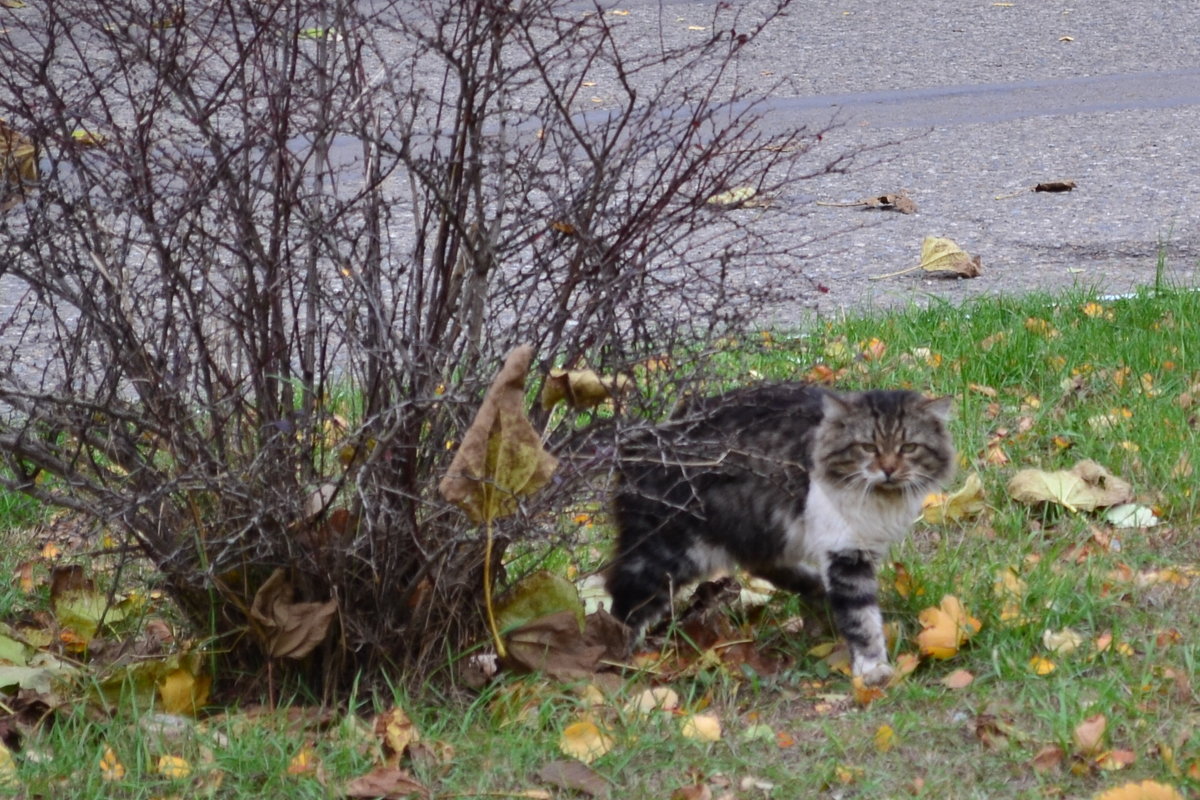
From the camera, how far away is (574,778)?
2.69 metres

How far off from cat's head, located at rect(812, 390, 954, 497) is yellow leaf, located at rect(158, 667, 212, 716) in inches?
56.1

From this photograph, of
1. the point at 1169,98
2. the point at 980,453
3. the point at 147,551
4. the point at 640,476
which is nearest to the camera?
the point at 147,551

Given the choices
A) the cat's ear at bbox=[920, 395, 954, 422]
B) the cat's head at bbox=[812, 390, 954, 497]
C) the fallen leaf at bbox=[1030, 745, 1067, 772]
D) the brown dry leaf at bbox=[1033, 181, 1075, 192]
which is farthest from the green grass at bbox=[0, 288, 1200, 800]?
the brown dry leaf at bbox=[1033, 181, 1075, 192]

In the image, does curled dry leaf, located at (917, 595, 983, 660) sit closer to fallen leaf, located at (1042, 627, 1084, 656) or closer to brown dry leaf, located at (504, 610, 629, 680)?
fallen leaf, located at (1042, 627, 1084, 656)

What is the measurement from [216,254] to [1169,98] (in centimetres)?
796

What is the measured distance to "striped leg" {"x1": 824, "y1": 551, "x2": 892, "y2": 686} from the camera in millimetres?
3141

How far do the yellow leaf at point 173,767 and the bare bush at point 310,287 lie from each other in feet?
1.05

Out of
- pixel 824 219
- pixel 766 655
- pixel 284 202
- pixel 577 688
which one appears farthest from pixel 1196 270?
pixel 284 202

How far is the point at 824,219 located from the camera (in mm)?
6977

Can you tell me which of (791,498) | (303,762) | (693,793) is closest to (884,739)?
(693,793)

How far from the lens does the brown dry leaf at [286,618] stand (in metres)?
2.87

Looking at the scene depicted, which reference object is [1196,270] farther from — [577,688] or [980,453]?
[577,688]

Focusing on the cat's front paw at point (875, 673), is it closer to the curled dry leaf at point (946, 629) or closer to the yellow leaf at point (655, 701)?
the curled dry leaf at point (946, 629)

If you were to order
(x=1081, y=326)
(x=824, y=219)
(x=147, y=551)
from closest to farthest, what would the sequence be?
(x=147, y=551)
(x=1081, y=326)
(x=824, y=219)
